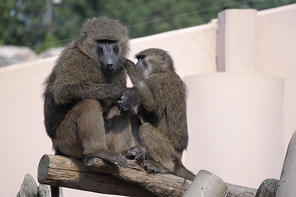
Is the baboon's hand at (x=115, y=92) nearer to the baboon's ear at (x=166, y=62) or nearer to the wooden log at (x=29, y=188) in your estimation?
the baboon's ear at (x=166, y=62)

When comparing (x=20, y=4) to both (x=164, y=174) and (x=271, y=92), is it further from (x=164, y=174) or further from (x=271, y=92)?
(x=164, y=174)

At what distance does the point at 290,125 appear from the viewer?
7852 millimetres

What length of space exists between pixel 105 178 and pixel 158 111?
85 centimetres

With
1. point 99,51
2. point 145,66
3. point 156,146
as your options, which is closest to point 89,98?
point 99,51

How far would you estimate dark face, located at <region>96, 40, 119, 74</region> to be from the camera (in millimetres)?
4844

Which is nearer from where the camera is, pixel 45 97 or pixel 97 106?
pixel 97 106

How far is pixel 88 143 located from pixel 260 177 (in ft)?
11.1

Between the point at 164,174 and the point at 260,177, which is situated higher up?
the point at 164,174

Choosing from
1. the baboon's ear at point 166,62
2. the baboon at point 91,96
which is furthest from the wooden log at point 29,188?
the baboon's ear at point 166,62

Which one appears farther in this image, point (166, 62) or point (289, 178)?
point (166, 62)

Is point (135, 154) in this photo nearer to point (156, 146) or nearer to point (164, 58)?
point (156, 146)

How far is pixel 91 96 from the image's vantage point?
15.5 feet

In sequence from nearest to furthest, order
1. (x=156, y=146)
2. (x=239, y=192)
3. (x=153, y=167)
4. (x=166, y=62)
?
1. (x=239, y=192)
2. (x=153, y=167)
3. (x=156, y=146)
4. (x=166, y=62)

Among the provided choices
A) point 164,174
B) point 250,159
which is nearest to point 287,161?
point 164,174
